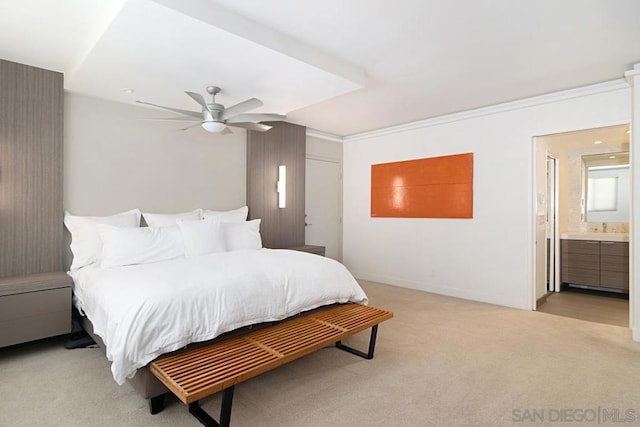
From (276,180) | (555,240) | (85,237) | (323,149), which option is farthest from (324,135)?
(555,240)

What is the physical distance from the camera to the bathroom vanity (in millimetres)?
4926

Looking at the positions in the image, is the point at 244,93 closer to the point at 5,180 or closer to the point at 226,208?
the point at 226,208

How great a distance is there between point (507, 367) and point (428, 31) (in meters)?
2.69

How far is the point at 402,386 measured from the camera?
7.95 feet

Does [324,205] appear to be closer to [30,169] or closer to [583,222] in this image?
[30,169]

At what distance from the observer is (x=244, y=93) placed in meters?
3.68

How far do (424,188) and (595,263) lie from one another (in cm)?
273

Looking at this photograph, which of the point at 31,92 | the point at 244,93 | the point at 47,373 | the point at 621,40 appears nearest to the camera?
the point at 47,373

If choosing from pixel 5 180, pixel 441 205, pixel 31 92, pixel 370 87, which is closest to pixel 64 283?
pixel 5 180

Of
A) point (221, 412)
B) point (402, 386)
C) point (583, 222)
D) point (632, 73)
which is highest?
point (632, 73)

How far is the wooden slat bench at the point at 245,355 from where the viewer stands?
184 cm

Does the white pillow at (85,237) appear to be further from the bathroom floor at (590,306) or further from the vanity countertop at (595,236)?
the vanity countertop at (595,236)

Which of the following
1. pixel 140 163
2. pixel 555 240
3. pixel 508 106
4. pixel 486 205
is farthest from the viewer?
pixel 555 240

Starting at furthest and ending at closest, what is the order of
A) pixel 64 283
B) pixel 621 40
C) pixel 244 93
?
pixel 244 93, pixel 64 283, pixel 621 40
